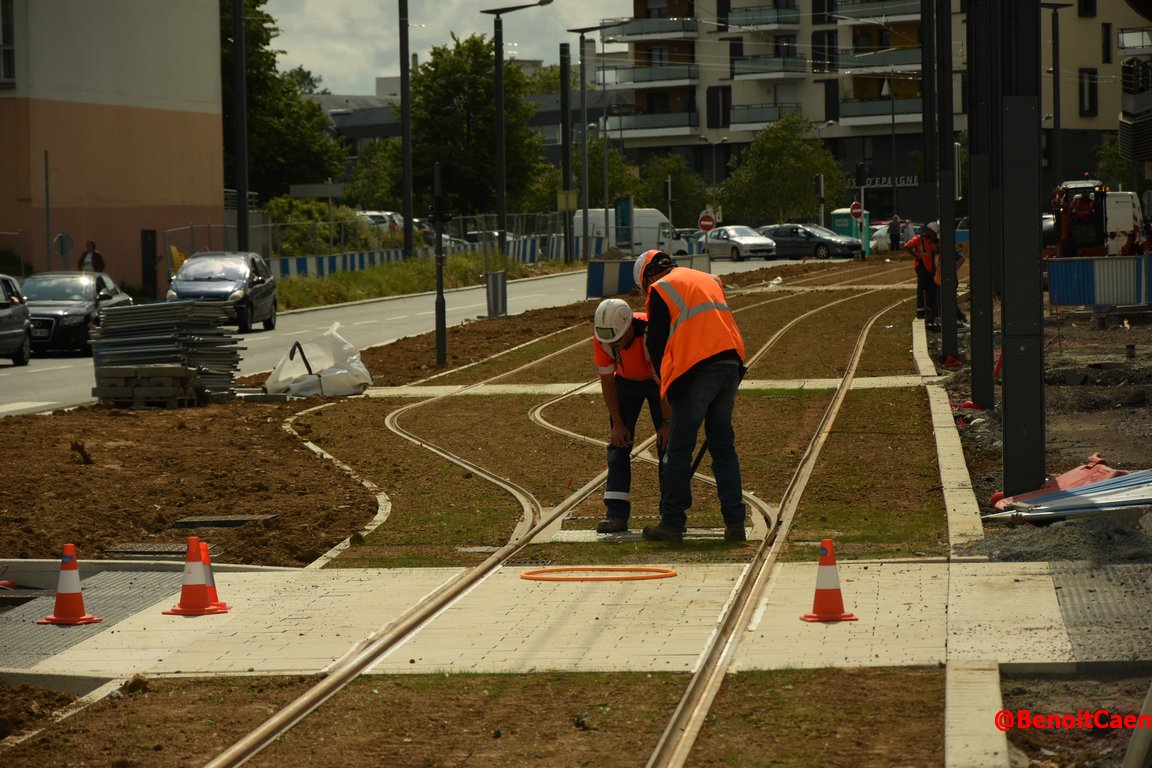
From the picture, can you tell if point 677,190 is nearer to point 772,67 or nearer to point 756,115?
point 756,115

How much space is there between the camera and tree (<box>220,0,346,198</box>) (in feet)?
224

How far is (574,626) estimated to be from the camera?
27.3 ft

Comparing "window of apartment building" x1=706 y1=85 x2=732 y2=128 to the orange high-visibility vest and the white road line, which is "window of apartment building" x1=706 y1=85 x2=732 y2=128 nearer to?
the white road line

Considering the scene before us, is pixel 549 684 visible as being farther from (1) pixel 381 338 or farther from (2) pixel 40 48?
(2) pixel 40 48

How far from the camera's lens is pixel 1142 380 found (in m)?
19.8

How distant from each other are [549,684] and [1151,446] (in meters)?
8.72

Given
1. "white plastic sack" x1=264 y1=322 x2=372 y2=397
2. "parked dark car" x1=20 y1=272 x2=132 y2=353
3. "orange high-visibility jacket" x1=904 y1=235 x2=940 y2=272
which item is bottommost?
"white plastic sack" x1=264 y1=322 x2=372 y2=397

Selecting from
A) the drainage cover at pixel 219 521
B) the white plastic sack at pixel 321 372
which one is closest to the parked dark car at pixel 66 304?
the white plastic sack at pixel 321 372

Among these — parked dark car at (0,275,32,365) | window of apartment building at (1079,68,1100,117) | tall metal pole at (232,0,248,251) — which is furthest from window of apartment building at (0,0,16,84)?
window of apartment building at (1079,68,1100,117)

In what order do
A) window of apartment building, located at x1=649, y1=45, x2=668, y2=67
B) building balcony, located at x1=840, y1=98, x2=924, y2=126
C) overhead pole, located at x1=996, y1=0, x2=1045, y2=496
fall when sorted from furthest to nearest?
window of apartment building, located at x1=649, y1=45, x2=668, y2=67
building balcony, located at x1=840, y1=98, x2=924, y2=126
overhead pole, located at x1=996, y1=0, x2=1045, y2=496

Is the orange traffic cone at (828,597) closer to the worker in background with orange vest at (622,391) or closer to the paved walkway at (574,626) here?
the paved walkway at (574,626)

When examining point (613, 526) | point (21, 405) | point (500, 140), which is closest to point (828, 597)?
point (613, 526)

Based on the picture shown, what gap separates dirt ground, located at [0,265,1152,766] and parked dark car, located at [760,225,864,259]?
44794 millimetres

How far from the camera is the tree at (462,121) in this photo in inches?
2825
